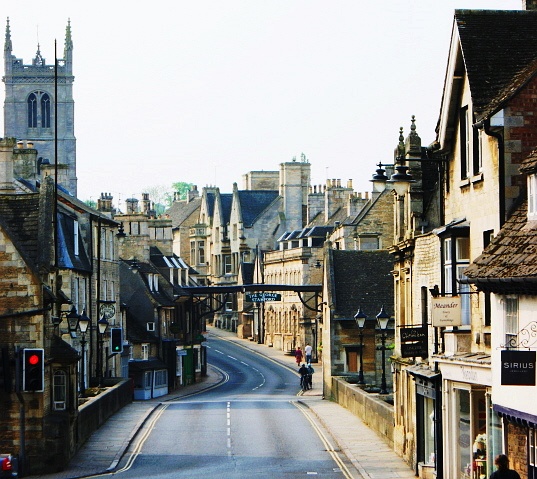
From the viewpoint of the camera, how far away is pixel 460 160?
31484 millimetres

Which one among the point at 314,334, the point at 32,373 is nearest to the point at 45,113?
the point at 314,334

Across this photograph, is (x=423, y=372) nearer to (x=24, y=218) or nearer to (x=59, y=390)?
(x=59, y=390)

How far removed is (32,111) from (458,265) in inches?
5605

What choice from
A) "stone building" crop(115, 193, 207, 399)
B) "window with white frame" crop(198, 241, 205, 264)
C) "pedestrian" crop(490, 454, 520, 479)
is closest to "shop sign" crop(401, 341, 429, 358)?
"pedestrian" crop(490, 454, 520, 479)

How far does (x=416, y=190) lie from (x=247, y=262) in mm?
103884

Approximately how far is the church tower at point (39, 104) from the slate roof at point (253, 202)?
26.1 metres

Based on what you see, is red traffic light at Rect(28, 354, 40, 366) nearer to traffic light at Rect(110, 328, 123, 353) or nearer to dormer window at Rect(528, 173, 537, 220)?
dormer window at Rect(528, 173, 537, 220)

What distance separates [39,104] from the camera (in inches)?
6634

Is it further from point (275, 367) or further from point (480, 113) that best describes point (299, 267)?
point (480, 113)

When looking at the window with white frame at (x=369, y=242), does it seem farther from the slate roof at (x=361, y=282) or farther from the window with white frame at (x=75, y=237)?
the window with white frame at (x=75, y=237)

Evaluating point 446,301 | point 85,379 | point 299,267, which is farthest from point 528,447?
point 299,267

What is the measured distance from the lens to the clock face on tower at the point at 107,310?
68.8m

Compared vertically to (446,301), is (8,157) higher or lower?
higher

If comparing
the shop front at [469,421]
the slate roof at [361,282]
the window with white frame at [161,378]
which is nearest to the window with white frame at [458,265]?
the shop front at [469,421]
